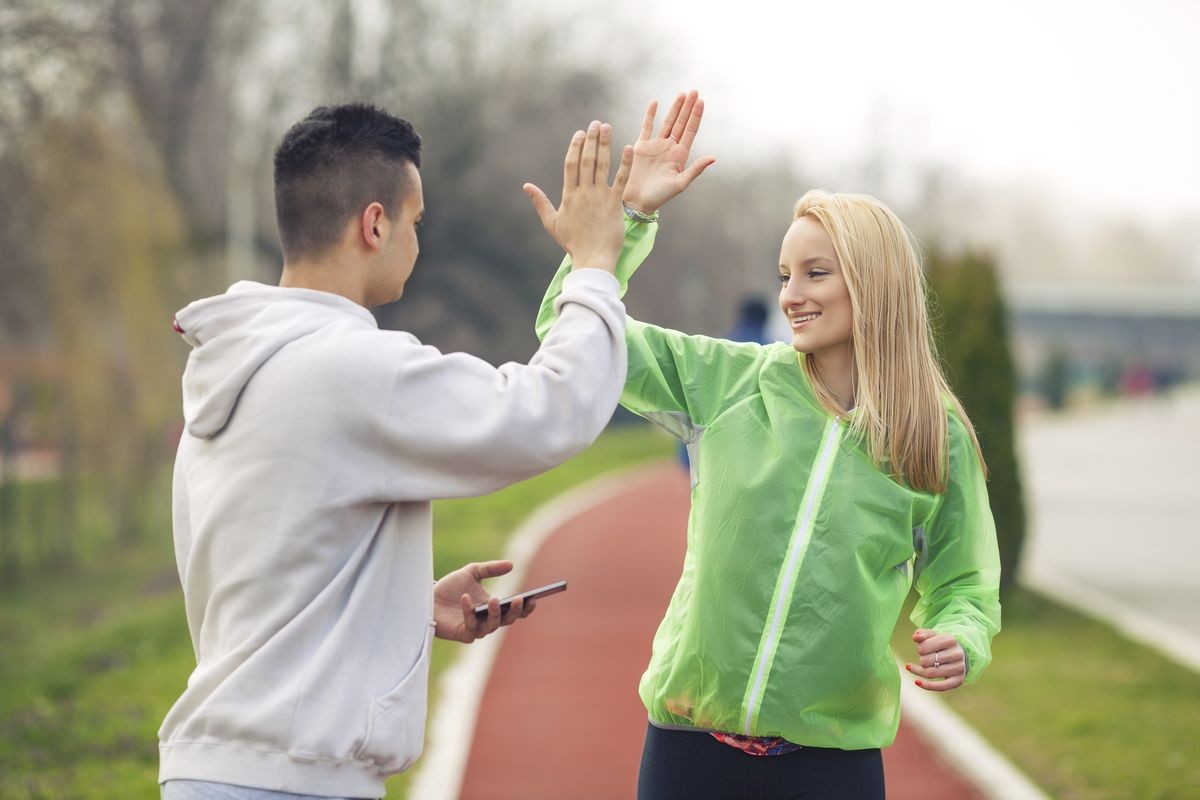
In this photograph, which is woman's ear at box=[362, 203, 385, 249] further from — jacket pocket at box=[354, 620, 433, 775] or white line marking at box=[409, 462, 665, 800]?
white line marking at box=[409, 462, 665, 800]

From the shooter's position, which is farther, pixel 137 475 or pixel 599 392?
pixel 137 475

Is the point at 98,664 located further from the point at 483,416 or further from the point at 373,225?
the point at 483,416

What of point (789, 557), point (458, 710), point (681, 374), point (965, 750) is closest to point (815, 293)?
point (681, 374)

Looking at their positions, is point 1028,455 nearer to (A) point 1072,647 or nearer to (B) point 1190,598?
(B) point 1190,598

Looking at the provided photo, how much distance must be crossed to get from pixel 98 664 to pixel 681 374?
306 inches

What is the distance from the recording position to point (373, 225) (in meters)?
2.43

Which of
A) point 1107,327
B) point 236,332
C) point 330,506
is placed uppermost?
point 236,332

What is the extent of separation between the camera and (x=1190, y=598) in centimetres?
1253

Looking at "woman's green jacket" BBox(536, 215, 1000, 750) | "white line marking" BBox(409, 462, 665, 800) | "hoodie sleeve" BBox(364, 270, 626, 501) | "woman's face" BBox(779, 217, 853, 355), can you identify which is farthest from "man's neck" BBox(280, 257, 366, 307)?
"white line marking" BBox(409, 462, 665, 800)

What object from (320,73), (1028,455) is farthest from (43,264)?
(1028,455)

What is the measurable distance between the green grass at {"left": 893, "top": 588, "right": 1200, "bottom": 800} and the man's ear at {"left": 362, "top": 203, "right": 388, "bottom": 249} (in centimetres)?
511

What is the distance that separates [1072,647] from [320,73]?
13.9 meters

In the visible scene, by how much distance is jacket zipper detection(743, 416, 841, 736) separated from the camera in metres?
2.79

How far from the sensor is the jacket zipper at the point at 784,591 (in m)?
2.79
